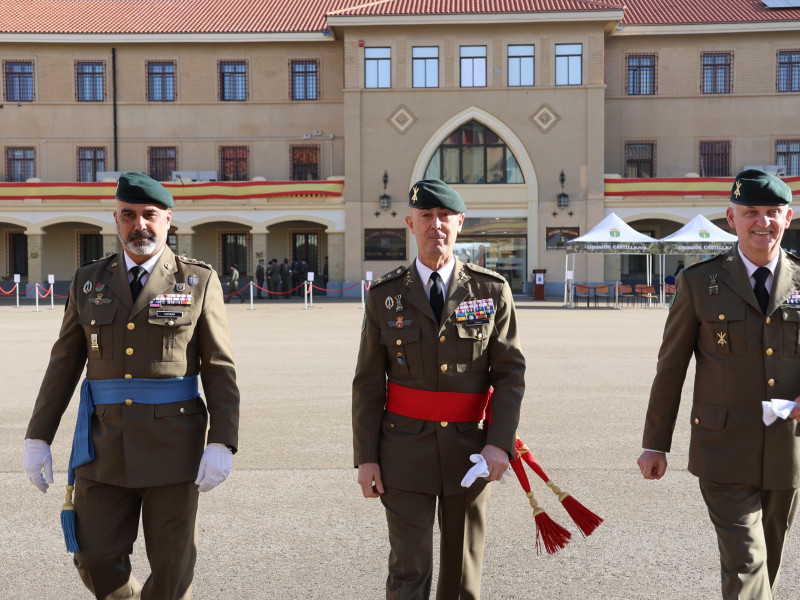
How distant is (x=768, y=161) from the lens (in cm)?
3891

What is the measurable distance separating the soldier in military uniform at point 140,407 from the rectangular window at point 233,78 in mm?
38567

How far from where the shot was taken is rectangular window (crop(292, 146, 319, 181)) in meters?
41.1

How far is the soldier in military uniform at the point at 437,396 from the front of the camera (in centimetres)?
371

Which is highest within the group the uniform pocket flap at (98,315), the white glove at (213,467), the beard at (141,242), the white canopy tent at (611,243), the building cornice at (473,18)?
the building cornice at (473,18)

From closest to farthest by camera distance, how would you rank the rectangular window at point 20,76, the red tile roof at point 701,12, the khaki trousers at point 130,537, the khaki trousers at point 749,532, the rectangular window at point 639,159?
the khaki trousers at point 749,532 < the khaki trousers at point 130,537 < the red tile roof at point 701,12 < the rectangular window at point 639,159 < the rectangular window at point 20,76

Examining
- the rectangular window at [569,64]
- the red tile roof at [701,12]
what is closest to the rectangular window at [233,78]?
the rectangular window at [569,64]

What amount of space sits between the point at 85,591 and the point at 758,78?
132 ft

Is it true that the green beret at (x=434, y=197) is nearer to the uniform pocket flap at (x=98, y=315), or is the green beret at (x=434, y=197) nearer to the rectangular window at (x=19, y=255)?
the uniform pocket flap at (x=98, y=315)

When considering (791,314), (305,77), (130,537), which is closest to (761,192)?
(791,314)

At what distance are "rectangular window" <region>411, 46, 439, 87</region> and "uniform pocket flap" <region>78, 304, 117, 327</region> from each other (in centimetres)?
3489

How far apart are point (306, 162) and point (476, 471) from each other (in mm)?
38666

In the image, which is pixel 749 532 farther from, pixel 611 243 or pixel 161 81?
pixel 161 81

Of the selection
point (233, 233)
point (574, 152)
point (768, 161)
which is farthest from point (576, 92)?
point (233, 233)

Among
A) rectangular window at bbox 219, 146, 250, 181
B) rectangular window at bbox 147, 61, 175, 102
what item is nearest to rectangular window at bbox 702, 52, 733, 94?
rectangular window at bbox 219, 146, 250, 181
